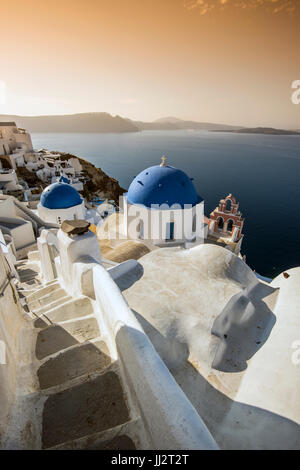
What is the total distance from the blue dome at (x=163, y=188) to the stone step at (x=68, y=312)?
414 inches

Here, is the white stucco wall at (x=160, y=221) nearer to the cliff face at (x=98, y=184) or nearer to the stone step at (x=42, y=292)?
the stone step at (x=42, y=292)

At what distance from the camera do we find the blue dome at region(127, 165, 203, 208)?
1448 centimetres

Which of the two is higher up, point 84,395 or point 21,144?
point 21,144

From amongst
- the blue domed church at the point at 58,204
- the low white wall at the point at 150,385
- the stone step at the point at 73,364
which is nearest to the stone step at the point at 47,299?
the low white wall at the point at 150,385

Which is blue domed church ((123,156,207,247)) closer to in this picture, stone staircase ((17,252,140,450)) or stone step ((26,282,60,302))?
stone step ((26,282,60,302))

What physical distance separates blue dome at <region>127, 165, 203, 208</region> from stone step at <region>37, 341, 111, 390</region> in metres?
11.8

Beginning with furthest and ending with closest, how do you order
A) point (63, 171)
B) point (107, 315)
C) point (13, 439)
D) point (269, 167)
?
point (269, 167), point (63, 171), point (107, 315), point (13, 439)

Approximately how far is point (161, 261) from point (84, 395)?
5824mm

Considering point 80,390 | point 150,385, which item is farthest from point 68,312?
point 150,385

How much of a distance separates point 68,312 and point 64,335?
2.81ft

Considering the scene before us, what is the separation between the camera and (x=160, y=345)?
5520mm

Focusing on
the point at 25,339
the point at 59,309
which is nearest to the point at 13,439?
the point at 25,339

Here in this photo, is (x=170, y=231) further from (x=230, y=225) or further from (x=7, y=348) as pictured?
(x=7, y=348)

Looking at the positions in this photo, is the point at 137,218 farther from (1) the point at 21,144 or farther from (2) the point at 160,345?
(1) the point at 21,144
